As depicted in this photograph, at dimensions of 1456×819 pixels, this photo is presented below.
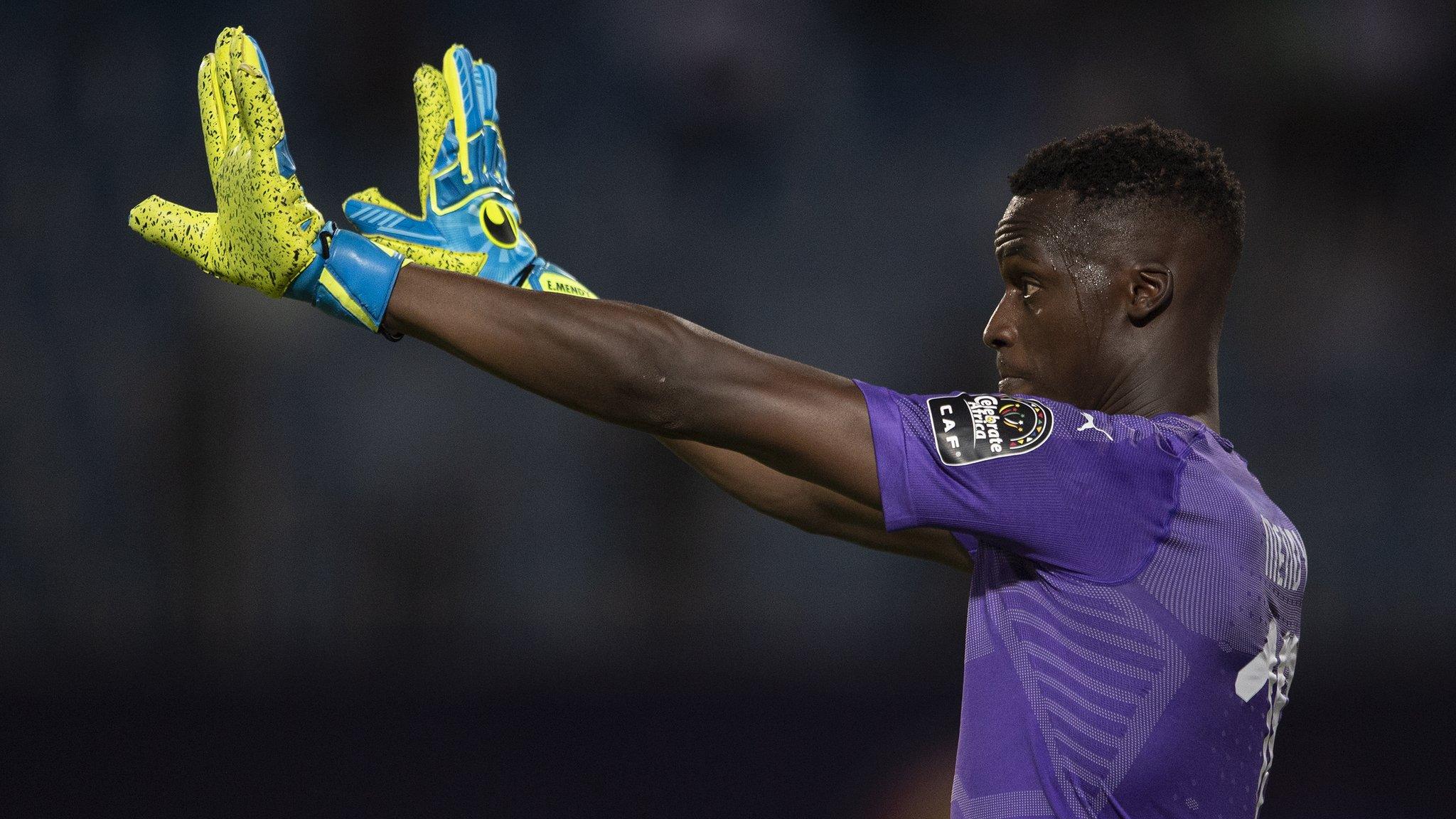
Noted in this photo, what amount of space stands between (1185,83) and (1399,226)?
1.24m

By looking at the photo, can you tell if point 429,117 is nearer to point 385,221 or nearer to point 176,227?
point 385,221

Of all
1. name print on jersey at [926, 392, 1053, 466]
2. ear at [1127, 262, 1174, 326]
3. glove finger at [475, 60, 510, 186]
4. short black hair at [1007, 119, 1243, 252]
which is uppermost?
glove finger at [475, 60, 510, 186]

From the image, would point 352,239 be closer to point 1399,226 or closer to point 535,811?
point 535,811

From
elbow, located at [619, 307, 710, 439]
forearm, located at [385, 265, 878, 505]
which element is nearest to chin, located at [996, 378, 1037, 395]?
forearm, located at [385, 265, 878, 505]

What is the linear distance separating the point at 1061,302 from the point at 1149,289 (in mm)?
114

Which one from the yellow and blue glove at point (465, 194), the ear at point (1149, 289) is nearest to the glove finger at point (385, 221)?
the yellow and blue glove at point (465, 194)

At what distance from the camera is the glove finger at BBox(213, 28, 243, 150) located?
1.55 metres

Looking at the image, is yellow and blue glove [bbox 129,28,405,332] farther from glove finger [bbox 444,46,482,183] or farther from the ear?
the ear

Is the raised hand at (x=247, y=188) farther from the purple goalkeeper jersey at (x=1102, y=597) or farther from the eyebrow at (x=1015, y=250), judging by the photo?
the eyebrow at (x=1015, y=250)

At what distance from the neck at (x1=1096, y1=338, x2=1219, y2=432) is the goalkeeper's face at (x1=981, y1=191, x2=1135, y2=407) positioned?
0.8 inches

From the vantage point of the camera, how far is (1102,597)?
4.60 ft

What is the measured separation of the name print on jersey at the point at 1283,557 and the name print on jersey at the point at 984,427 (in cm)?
33

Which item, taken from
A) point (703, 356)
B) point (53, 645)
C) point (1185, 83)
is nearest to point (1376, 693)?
point (1185, 83)

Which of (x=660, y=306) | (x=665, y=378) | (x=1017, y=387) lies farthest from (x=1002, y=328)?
(x=660, y=306)
